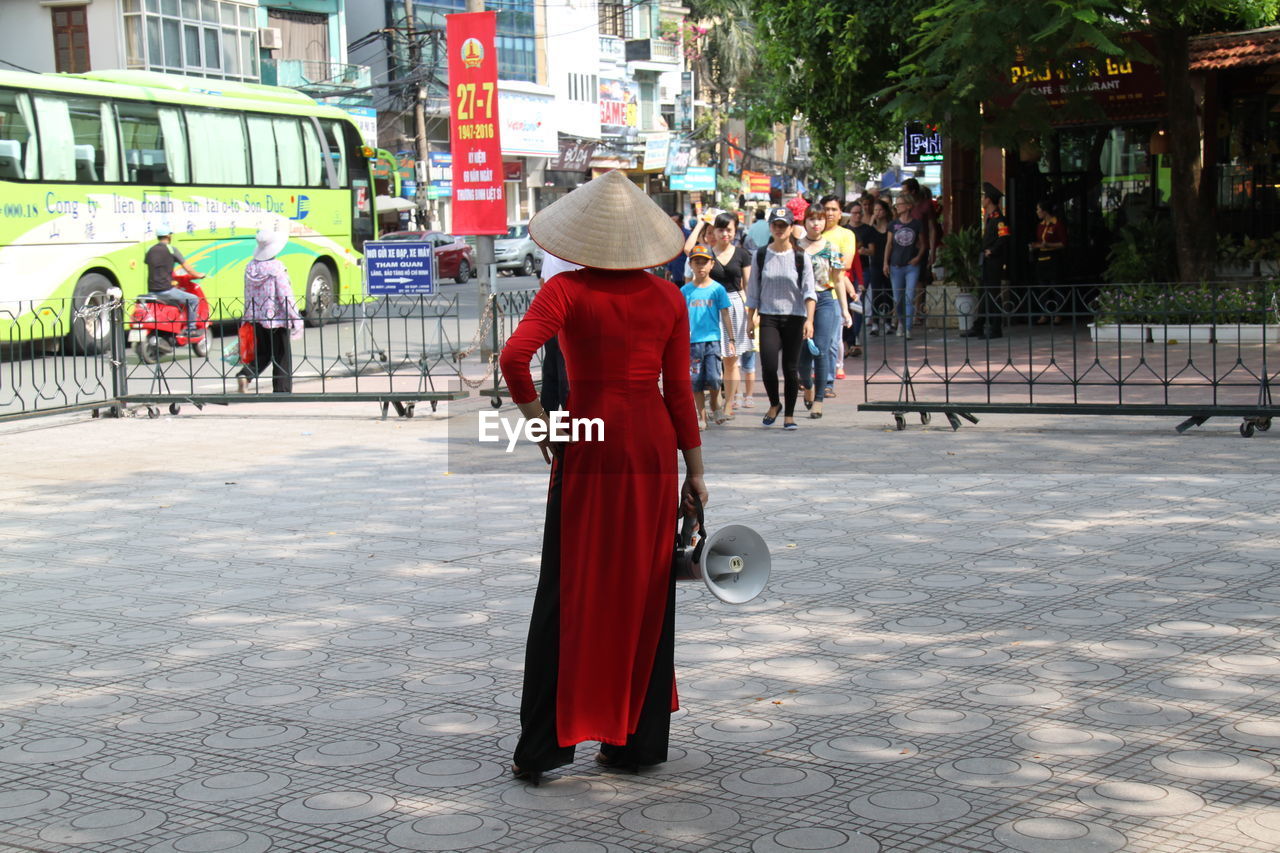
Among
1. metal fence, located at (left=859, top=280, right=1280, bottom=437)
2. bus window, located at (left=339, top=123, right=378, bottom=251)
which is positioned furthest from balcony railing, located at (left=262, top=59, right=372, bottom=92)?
metal fence, located at (left=859, top=280, right=1280, bottom=437)

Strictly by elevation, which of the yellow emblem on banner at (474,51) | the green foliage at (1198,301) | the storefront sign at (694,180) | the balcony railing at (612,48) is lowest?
the green foliage at (1198,301)

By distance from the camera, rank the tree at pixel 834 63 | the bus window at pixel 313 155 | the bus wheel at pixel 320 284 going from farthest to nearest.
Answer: the bus window at pixel 313 155 → the bus wheel at pixel 320 284 → the tree at pixel 834 63

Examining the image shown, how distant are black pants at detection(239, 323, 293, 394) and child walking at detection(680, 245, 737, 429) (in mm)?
4647

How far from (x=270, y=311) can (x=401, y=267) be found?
1.91 m

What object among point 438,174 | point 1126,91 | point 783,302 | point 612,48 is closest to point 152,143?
point 783,302

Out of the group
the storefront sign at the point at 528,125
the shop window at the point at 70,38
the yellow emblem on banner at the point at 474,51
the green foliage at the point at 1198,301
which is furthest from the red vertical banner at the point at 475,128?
the storefront sign at the point at 528,125

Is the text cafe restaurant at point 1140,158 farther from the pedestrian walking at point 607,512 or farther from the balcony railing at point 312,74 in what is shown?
the balcony railing at point 312,74

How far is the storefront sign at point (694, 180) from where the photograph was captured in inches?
1911

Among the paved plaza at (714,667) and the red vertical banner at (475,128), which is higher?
the red vertical banner at (475,128)

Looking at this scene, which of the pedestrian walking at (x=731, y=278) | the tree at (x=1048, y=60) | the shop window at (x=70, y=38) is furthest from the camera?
the shop window at (x=70, y=38)

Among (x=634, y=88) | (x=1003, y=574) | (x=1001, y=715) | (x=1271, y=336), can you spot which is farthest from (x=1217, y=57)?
(x=634, y=88)

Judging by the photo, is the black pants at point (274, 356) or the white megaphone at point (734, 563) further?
the black pants at point (274, 356)

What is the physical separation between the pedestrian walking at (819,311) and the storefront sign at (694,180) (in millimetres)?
35477

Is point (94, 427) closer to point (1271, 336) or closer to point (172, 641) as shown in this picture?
point (172, 641)
